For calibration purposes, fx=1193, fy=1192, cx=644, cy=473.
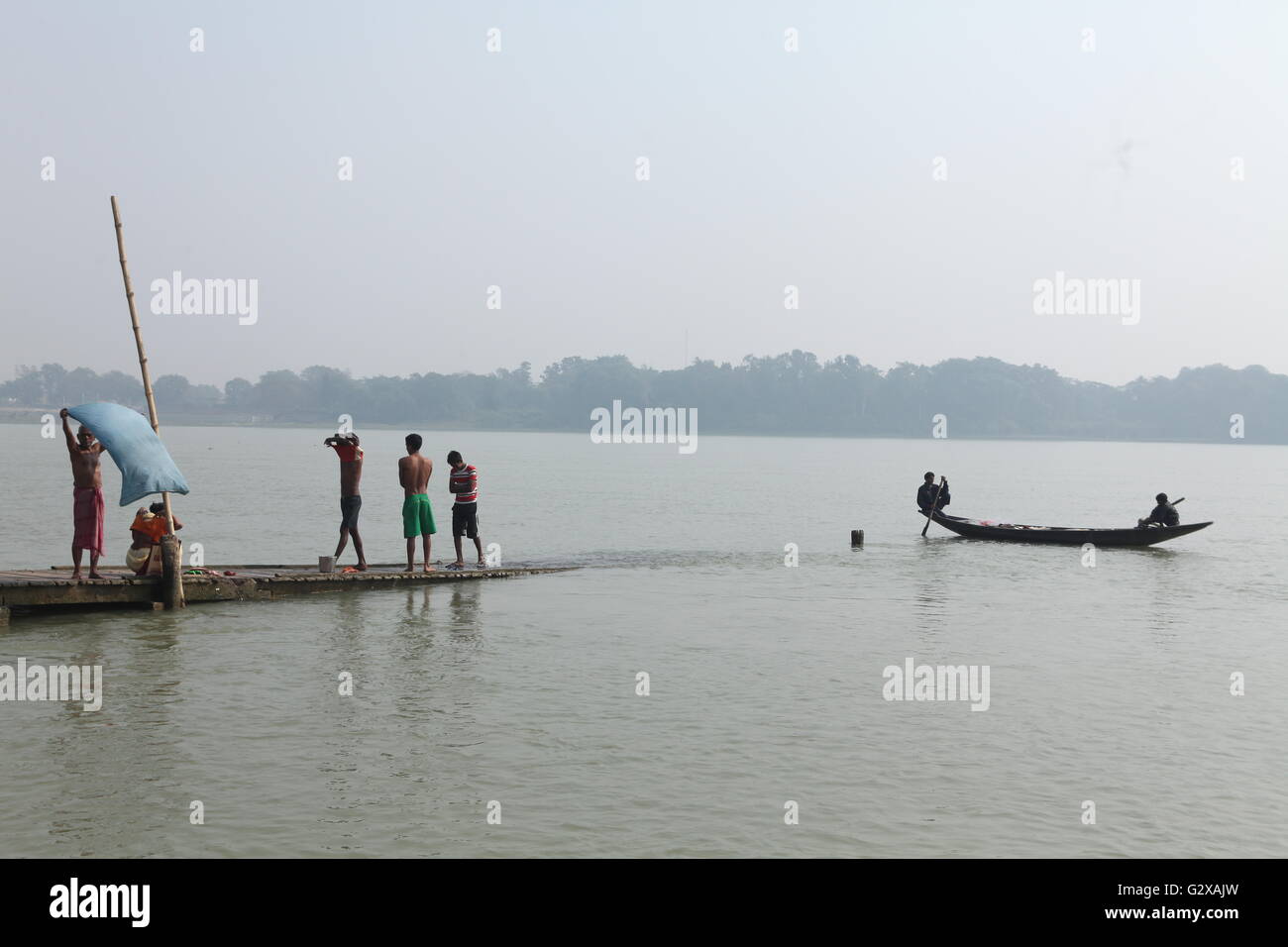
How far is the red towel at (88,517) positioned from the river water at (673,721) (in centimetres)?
102

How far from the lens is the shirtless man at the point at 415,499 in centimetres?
1845

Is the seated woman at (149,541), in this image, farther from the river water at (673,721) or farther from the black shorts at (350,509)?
the black shorts at (350,509)

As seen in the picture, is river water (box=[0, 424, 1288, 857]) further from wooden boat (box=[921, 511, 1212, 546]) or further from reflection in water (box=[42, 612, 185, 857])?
wooden boat (box=[921, 511, 1212, 546])

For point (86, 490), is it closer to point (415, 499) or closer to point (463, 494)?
point (415, 499)

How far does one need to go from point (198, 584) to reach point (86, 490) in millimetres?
2201

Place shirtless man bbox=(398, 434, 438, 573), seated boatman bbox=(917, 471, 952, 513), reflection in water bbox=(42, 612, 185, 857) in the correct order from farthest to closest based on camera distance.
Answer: seated boatman bbox=(917, 471, 952, 513), shirtless man bbox=(398, 434, 438, 573), reflection in water bbox=(42, 612, 185, 857)

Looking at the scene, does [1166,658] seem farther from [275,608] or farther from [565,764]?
[275,608]

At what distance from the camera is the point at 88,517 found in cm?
1532

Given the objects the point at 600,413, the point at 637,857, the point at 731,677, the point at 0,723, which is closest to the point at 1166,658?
the point at 731,677

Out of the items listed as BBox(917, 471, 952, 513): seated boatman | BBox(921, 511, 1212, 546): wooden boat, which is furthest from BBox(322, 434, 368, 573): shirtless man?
BBox(917, 471, 952, 513): seated boatman

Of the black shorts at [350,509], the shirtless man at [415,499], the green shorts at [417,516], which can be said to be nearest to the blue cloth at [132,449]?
the black shorts at [350,509]

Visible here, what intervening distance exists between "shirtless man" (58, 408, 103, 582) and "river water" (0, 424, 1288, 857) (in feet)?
3.32

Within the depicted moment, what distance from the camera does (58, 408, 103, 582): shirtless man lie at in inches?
Answer: 593
